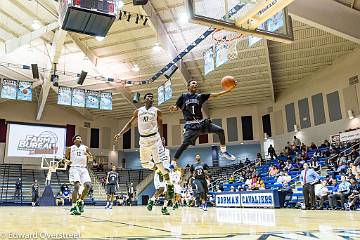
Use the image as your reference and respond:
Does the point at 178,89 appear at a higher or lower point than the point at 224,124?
higher

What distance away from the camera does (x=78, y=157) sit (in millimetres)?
7500

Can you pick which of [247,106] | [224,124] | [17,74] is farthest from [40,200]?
[247,106]

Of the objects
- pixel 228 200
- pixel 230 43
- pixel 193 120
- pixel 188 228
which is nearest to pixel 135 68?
pixel 230 43

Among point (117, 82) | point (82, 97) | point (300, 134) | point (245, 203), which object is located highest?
point (117, 82)

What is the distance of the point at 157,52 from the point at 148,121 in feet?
50.0

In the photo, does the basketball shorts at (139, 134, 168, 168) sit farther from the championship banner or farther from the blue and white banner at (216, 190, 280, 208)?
the championship banner

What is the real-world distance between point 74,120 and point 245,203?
69.0ft

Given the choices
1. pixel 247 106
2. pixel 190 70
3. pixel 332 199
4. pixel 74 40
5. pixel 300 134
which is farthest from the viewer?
pixel 247 106

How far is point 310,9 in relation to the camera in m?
13.3

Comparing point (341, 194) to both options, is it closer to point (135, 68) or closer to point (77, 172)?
point (77, 172)

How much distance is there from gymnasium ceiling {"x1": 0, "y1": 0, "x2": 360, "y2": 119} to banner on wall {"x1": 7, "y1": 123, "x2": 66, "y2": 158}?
2.52 metres

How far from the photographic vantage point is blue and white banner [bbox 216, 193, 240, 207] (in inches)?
545

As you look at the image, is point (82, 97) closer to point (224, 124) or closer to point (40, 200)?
point (40, 200)

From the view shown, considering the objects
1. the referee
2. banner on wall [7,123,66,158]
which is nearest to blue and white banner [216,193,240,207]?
the referee
